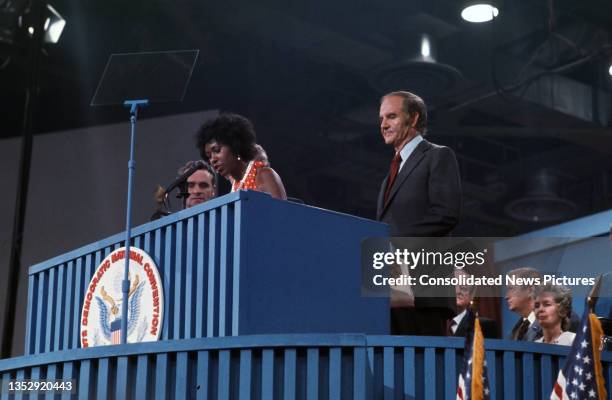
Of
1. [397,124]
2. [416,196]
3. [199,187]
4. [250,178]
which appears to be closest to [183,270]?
[250,178]

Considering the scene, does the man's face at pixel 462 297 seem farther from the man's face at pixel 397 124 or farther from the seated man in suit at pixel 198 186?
the man's face at pixel 397 124

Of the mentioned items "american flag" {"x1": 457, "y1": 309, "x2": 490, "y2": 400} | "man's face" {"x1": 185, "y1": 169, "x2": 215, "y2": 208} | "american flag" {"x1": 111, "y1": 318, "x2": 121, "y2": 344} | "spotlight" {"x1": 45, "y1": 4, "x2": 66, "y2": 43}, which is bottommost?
"american flag" {"x1": 457, "y1": 309, "x2": 490, "y2": 400}

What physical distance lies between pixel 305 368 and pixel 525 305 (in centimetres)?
254

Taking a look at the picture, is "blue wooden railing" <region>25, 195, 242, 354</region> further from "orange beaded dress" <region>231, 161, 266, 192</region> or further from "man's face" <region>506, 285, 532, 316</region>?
"man's face" <region>506, 285, 532, 316</region>

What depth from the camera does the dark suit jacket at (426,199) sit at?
9.57 feet

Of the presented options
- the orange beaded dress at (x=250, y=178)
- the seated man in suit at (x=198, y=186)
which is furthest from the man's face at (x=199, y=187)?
the orange beaded dress at (x=250, y=178)

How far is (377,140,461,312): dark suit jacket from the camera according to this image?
2.92m

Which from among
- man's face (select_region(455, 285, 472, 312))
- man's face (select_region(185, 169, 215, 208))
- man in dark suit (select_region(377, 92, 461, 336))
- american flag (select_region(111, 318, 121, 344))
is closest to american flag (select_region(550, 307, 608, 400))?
man in dark suit (select_region(377, 92, 461, 336))

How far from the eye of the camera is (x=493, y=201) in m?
9.62

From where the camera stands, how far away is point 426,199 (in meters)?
3.00

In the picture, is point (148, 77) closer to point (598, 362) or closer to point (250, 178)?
point (250, 178)

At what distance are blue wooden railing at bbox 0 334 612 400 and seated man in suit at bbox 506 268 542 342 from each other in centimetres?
202

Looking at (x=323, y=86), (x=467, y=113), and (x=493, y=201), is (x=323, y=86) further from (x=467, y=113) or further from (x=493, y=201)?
(x=493, y=201)

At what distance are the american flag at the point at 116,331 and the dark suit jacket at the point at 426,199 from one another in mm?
820
